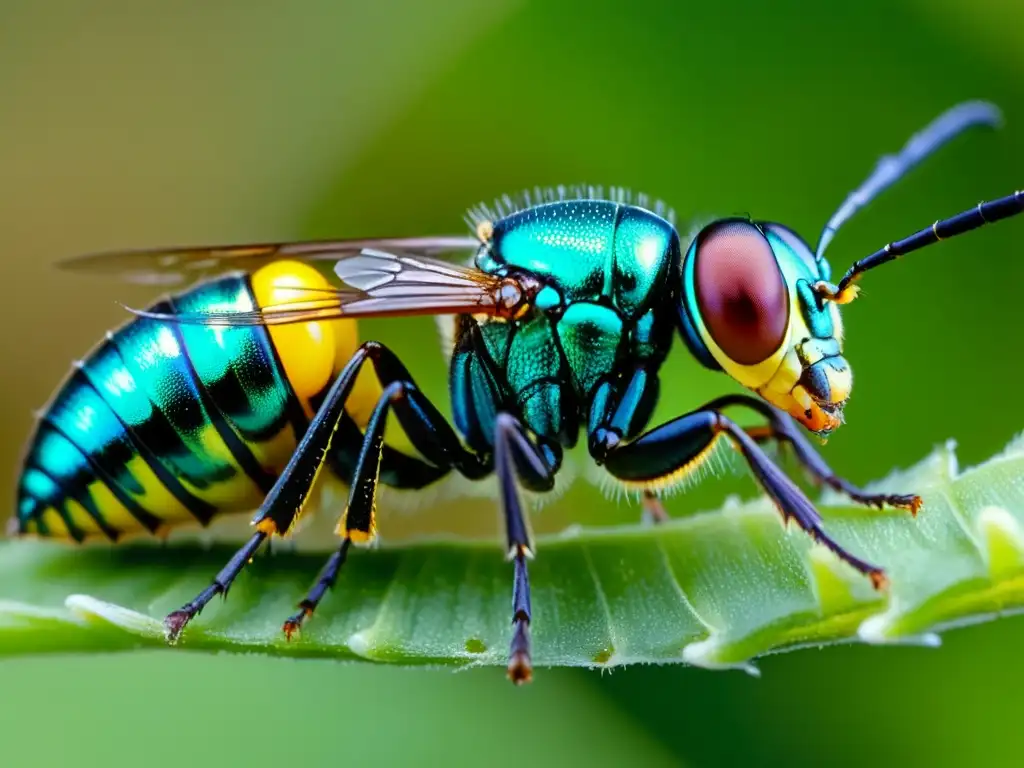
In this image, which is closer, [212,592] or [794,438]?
[212,592]

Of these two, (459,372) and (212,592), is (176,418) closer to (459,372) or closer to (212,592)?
(212,592)

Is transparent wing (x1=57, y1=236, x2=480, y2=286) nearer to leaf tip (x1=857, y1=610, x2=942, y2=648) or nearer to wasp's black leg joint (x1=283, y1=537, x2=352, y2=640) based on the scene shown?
wasp's black leg joint (x1=283, y1=537, x2=352, y2=640)

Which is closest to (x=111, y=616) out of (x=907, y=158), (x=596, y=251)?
(x=596, y=251)

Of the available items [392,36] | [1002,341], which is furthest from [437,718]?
[392,36]

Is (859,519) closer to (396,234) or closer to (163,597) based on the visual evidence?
(163,597)

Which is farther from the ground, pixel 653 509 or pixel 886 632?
pixel 653 509

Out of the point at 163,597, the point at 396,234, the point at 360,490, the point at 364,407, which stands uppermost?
the point at 396,234
